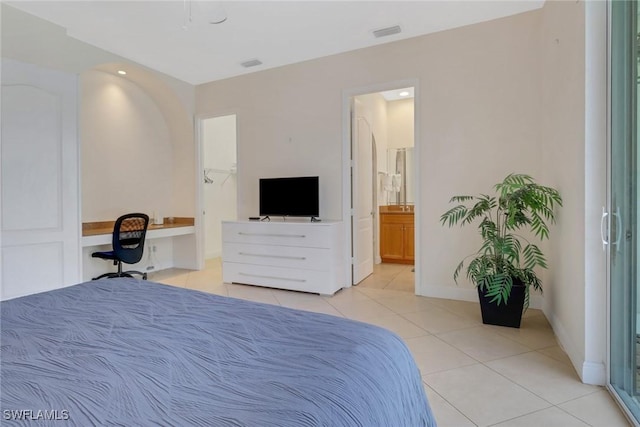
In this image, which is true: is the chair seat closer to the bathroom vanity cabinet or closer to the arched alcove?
the arched alcove

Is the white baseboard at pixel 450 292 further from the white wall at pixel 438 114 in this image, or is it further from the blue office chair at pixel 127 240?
the blue office chair at pixel 127 240

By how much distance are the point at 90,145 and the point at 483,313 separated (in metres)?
4.90

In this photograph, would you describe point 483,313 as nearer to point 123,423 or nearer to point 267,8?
point 123,423

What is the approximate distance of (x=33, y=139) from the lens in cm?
280

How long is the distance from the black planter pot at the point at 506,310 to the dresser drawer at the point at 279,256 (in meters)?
1.56

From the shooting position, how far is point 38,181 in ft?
9.30

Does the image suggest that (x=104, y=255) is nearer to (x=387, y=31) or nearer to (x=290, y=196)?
(x=290, y=196)

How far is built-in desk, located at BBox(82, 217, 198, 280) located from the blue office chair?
25cm

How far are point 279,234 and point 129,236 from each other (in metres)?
1.84

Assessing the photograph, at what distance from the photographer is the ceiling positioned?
115 inches

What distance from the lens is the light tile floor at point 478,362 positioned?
5.19 feet

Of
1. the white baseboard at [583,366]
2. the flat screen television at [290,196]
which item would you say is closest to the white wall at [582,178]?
the white baseboard at [583,366]

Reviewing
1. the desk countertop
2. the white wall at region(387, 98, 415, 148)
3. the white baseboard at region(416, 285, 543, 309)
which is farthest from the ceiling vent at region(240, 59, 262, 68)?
the white baseboard at region(416, 285, 543, 309)

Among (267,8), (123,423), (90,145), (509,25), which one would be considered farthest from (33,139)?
(509,25)
